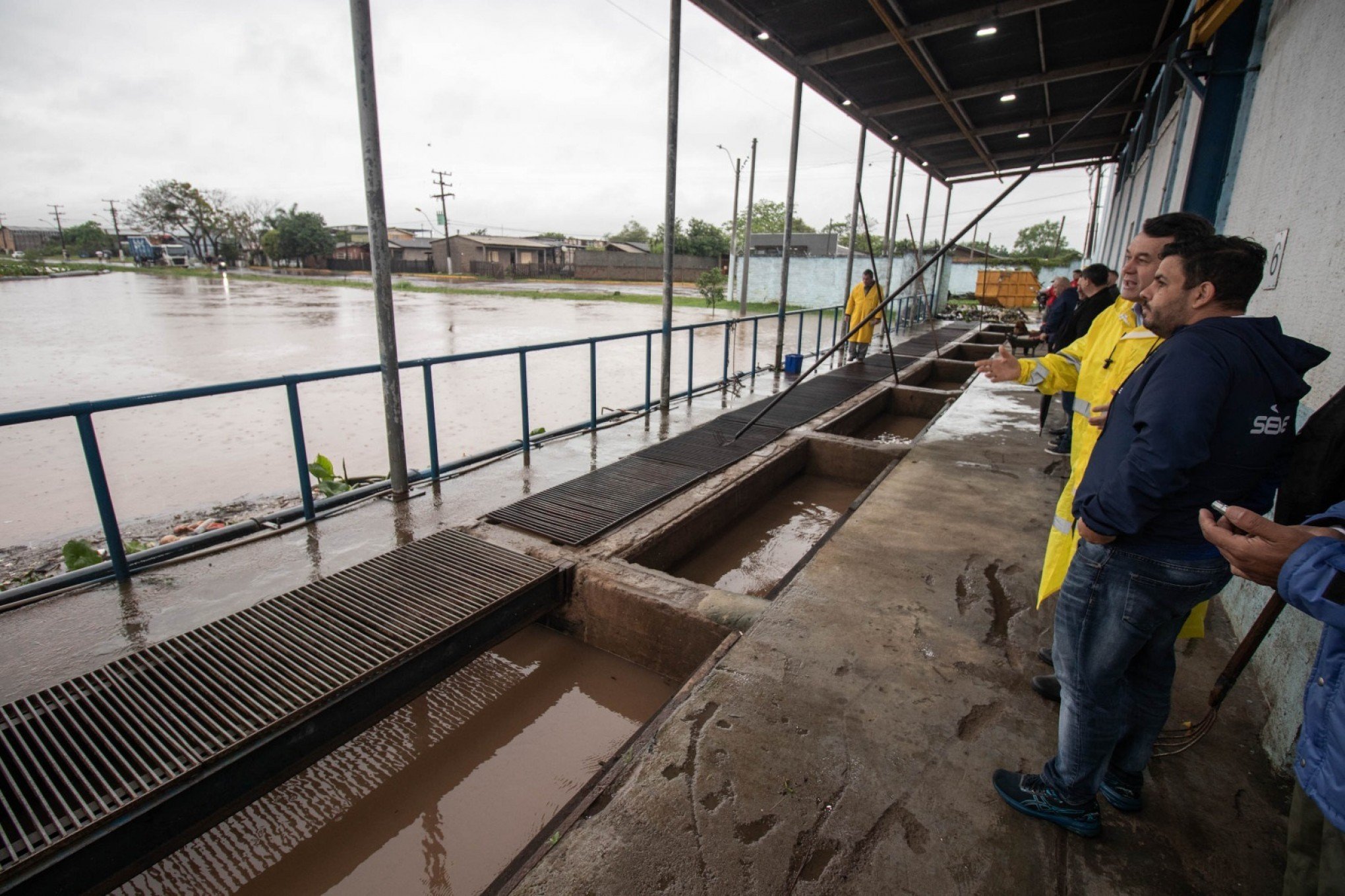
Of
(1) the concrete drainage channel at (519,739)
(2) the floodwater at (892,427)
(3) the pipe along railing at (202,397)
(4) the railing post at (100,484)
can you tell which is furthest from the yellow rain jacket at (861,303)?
(4) the railing post at (100,484)

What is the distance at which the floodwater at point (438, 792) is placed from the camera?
2.13 meters

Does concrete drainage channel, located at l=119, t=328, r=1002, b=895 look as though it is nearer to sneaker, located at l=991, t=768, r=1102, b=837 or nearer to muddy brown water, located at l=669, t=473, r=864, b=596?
muddy brown water, located at l=669, t=473, r=864, b=596

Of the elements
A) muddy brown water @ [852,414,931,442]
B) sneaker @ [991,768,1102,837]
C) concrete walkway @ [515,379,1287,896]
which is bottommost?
muddy brown water @ [852,414,931,442]

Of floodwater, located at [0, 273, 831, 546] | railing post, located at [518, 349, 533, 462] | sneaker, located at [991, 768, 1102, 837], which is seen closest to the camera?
sneaker, located at [991, 768, 1102, 837]

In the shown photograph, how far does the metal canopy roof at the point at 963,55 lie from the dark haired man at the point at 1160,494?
22.0ft

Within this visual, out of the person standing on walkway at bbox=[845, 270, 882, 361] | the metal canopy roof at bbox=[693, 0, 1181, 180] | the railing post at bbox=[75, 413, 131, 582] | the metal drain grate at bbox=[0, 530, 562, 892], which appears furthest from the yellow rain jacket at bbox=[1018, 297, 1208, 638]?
the person standing on walkway at bbox=[845, 270, 882, 361]

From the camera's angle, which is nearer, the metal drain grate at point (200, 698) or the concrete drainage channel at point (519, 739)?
the metal drain grate at point (200, 698)

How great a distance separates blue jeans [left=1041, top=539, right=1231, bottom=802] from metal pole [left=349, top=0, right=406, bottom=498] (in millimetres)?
3762

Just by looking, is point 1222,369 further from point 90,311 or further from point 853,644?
point 90,311

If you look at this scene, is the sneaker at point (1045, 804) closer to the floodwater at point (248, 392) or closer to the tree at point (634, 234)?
the floodwater at point (248, 392)

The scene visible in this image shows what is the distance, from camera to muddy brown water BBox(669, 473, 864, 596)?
4285 millimetres

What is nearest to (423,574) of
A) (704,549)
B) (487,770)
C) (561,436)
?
(487,770)

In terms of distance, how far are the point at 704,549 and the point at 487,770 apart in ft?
7.66

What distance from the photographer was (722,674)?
245 centimetres
